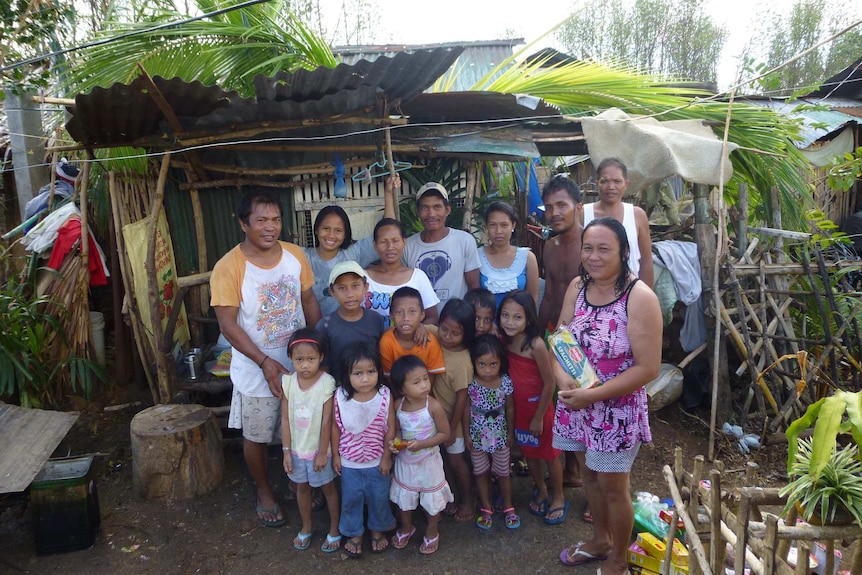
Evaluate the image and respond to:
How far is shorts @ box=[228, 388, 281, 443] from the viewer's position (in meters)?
3.44

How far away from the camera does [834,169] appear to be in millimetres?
3867

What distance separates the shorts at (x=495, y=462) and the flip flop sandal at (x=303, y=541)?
1.04 m

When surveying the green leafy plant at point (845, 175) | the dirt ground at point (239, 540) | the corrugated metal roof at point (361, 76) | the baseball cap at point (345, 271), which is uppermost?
the corrugated metal roof at point (361, 76)

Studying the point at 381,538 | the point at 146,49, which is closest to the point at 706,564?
the point at 381,538

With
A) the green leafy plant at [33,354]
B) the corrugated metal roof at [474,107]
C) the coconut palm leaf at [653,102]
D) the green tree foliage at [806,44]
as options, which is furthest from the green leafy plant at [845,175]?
the green tree foliage at [806,44]

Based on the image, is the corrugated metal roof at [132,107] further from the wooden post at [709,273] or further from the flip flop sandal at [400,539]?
the wooden post at [709,273]

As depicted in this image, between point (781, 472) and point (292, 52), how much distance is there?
4995mm

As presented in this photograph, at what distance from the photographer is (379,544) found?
10.8 ft

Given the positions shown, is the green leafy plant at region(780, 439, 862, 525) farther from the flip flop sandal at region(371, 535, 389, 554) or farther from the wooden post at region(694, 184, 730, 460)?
the wooden post at region(694, 184, 730, 460)

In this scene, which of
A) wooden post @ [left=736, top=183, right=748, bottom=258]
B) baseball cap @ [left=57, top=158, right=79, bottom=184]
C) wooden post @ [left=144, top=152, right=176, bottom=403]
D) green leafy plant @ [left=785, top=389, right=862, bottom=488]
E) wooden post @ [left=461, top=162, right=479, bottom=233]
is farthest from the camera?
baseball cap @ [left=57, top=158, right=79, bottom=184]

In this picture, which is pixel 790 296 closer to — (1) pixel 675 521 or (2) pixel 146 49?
(1) pixel 675 521

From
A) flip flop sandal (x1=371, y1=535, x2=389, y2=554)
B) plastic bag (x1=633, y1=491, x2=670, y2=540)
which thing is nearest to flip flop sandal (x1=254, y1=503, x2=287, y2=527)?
flip flop sandal (x1=371, y1=535, x2=389, y2=554)

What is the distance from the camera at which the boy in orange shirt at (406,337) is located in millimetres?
3193

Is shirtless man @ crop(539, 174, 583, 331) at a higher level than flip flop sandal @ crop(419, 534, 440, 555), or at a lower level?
higher
